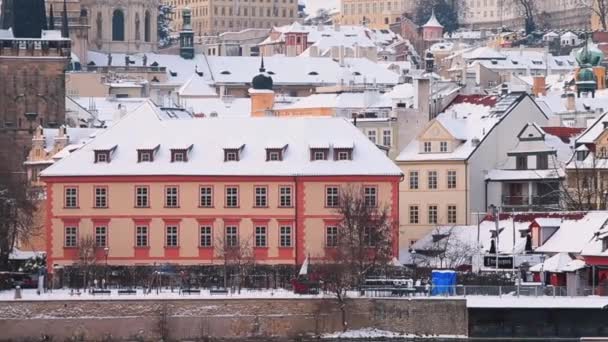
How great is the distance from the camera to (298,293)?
86125 millimetres

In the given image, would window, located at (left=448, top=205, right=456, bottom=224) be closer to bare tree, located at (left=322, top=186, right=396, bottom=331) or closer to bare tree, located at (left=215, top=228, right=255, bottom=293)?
bare tree, located at (left=322, top=186, right=396, bottom=331)

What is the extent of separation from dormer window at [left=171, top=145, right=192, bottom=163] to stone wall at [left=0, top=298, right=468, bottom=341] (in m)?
13.1

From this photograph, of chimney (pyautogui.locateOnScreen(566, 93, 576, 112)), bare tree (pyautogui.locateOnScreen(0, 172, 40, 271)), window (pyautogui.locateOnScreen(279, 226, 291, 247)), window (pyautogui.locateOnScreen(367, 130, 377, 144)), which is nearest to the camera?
window (pyautogui.locateOnScreen(279, 226, 291, 247))

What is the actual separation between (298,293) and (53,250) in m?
12.9

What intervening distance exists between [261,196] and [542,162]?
16113 mm

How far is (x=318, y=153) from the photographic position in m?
96.6

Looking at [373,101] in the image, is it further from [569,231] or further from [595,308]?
[595,308]

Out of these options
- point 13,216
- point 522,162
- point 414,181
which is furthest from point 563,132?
point 13,216

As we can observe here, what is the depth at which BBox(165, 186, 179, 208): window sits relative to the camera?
9544 centimetres

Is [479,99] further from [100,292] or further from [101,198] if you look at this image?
[100,292]

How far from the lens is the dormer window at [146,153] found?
317ft

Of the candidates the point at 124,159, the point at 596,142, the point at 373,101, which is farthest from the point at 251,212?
the point at 373,101

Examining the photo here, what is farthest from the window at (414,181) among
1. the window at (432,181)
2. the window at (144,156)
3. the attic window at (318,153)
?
the window at (144,156)

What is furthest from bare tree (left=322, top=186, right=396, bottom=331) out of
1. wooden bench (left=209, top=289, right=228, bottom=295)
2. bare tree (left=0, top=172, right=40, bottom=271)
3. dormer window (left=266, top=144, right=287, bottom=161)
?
bare tree (left=0, top=172, right=40, bottom=271)
